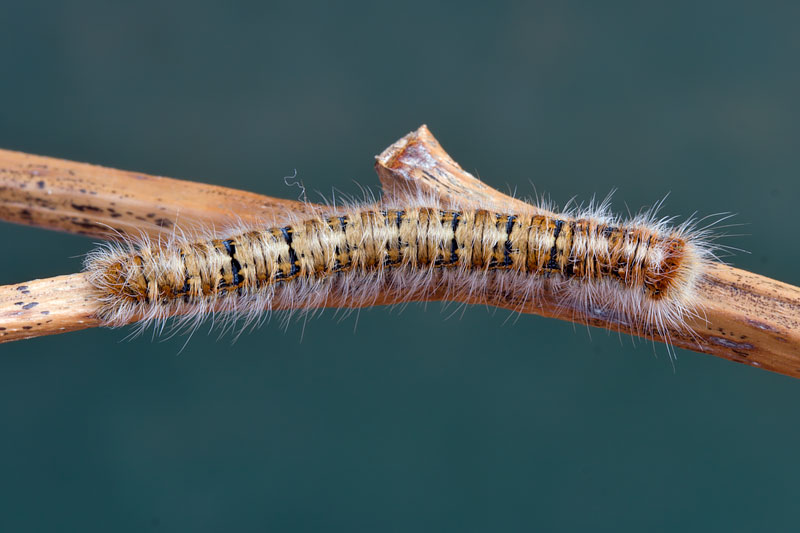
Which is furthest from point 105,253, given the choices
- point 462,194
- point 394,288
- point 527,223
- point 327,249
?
point 527,223

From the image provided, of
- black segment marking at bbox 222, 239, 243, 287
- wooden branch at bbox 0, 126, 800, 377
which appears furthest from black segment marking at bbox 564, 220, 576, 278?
black segment marking at bbox 222, 239, 243, 287

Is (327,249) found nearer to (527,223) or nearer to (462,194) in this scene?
(462,194)

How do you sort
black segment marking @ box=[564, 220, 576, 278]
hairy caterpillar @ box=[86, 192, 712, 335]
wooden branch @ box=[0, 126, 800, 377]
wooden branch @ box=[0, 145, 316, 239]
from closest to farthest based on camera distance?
wooden branch @ box=[0, 126, 800, 377]
hairy caterpillar @ box=[86, 192, 712, 335]
black segment marking @ box=[564, 220, 576, 278]
wooden branch @ box=[0, 145, 316, 239]

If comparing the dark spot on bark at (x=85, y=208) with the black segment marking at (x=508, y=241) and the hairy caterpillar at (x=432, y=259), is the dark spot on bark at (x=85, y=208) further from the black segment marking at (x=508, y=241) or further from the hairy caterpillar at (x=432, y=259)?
the black segment marking at (x=508, y=241)

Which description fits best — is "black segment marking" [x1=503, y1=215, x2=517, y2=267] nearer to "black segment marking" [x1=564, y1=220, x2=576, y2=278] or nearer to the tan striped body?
the tan striped body

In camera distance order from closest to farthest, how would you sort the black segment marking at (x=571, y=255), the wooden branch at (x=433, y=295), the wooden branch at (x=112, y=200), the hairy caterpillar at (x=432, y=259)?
the wooden branch at (x=433, y=295)
the hairy caterpillar at (x=432, y=259)
the black segment marking at (x=571, y=255)
the wooden branch at (x=112, y=200)

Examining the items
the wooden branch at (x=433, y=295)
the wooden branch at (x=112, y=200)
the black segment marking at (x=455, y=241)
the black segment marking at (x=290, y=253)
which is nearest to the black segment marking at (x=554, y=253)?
the wooden branch at (x=433, y=295)

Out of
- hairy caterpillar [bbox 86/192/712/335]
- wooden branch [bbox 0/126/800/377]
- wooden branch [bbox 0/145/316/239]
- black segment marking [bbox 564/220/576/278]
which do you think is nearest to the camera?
wooden branch [bbox 0/126/800/377]
